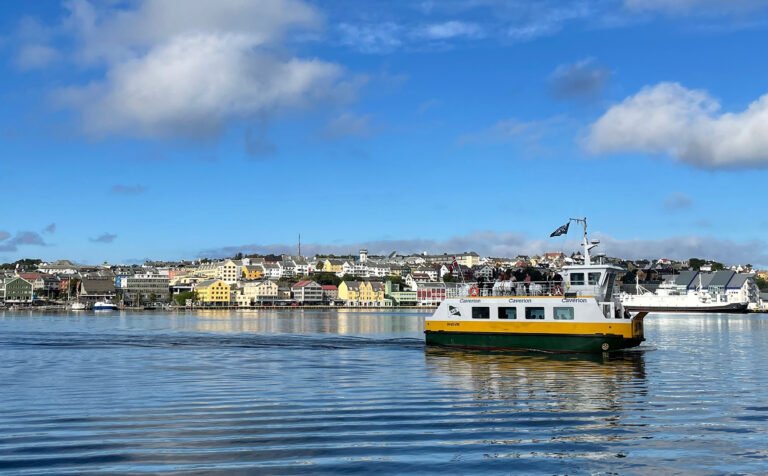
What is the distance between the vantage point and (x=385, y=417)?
18.5m

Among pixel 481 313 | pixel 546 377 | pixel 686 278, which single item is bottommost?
pixel 546 377

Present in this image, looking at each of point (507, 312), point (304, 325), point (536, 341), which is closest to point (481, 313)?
point (507, 312)

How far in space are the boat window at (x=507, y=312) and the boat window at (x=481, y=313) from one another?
747mm

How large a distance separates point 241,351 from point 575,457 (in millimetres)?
31390

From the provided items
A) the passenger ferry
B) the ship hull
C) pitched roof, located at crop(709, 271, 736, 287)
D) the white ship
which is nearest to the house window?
the passenger ferry

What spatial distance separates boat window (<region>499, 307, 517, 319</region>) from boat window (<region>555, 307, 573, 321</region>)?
237 centimetres

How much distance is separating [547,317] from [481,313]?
161 inches

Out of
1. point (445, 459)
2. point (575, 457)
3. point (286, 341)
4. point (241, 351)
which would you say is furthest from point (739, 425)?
point (286, 341)

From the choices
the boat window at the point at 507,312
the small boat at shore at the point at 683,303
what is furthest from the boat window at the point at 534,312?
the small boat at shore at the point at 683,303

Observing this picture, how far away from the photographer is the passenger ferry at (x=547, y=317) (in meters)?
37.6

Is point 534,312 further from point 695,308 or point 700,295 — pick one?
point 700,295

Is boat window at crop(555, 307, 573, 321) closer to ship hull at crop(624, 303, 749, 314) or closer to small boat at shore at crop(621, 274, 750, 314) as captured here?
small boat at shore at crop(621, 274, 750, 314)

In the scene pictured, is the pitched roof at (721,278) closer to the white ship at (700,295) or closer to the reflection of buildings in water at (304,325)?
the white ship at (700,295)

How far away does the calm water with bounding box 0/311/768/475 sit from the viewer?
1388 cm
